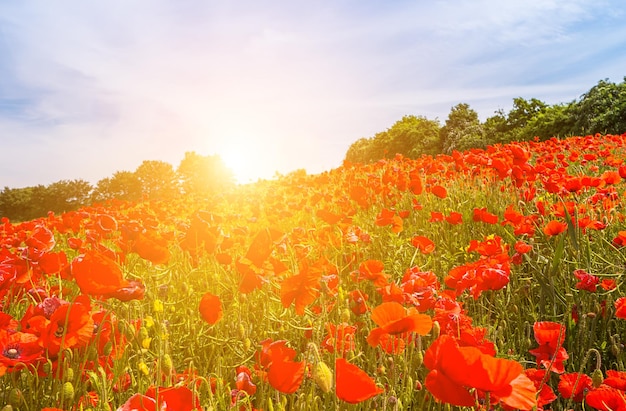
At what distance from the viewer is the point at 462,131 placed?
59.4 feet

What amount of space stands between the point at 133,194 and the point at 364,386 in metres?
24.3

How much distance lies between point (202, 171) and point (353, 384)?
25.9m

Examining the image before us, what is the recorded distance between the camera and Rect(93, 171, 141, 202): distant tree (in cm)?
2284

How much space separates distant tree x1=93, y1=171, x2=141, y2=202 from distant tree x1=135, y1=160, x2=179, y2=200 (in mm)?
342

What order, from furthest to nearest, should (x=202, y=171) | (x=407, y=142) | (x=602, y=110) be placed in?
(x=202, y=171), (x=407, y=142), (x=602, y=110)

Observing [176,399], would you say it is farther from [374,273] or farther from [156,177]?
[156,177]

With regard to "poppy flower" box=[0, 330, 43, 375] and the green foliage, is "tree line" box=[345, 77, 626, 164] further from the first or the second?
"poppy flower" box=[0, 330, 43, 375]

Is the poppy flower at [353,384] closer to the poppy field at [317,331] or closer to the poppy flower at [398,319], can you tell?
the poppy field at [317,331]

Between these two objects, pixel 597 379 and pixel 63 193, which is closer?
pixel 597 379

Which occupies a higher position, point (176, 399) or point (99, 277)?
point (99, 277)

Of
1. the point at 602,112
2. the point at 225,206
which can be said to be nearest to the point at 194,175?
the point at 225,206

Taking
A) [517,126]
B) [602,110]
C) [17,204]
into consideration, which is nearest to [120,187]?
[17,204]

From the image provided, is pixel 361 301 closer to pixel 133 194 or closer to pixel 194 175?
pixel 133 194

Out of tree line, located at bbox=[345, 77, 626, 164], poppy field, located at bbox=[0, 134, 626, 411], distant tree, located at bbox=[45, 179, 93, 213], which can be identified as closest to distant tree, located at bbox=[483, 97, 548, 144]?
tree line, located at bbox=[345, 77, 626, 164]
